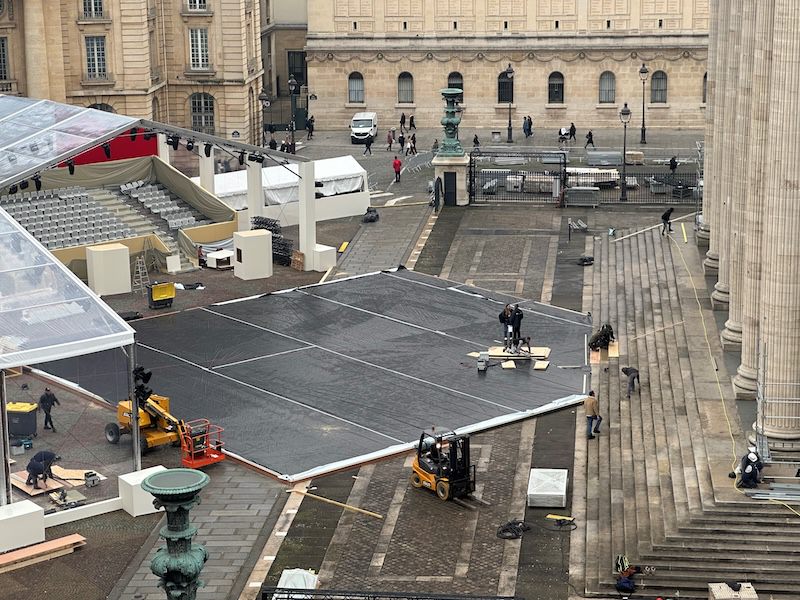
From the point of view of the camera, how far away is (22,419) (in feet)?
163

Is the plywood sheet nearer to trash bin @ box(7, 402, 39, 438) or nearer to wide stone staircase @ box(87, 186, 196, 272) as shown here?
trash bin @ box(7, 402, 39, 438)

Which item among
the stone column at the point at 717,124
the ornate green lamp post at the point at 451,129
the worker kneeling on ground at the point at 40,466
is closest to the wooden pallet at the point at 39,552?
the worker kneeling on ground at the point at 40,466

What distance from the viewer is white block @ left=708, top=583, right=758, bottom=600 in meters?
40.2

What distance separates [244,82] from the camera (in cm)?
10481

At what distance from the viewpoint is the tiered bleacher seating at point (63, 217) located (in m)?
75.4

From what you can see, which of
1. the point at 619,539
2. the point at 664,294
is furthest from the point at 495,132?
the point at 619,539

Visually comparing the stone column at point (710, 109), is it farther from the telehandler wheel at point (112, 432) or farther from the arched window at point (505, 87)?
the arched window at point (505, 87)

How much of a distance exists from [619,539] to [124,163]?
4268 centimetres

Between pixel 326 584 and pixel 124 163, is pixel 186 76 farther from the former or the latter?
pixel 326 584

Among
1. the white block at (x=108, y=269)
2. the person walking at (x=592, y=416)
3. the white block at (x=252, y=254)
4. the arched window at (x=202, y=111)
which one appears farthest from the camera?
the arched window at (x=202, y=111)

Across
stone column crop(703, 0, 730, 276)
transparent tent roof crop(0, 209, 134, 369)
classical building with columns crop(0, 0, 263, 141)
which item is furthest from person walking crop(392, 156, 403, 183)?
transparent tent roof crop(0, 209, 134, 369)

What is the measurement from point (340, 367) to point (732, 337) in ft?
43.1

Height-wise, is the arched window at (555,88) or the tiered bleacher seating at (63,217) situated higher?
the arched window at (555,88)

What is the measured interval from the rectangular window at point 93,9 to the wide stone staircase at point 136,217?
20.5 metres
